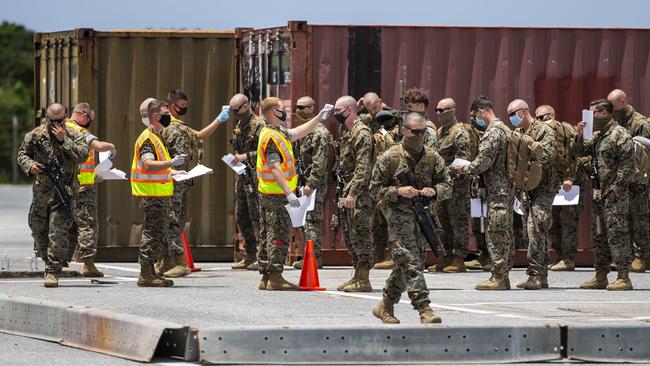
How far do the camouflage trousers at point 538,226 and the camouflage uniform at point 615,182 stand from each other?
1.86ft

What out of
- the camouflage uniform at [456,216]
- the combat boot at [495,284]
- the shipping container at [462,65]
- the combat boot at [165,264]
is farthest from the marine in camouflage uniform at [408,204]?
the shipping container at [462,65]

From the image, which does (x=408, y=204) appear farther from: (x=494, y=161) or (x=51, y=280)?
(x=51, y=280)

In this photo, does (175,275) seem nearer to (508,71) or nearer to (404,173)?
(508,71)

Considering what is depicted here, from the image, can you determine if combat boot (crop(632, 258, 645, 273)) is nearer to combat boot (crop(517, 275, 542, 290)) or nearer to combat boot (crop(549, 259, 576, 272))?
combat boot (crop(549, 259, 576, 272))

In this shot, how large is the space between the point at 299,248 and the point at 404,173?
8071mm

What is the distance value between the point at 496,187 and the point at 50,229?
4764mm

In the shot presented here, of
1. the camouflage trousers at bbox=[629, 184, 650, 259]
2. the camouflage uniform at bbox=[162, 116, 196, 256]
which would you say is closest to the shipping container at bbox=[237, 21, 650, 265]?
the camouflage trousers at bbox=[629, 184, 650, 259]

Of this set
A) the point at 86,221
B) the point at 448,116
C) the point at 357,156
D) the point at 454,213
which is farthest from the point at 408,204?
the point at 454,213

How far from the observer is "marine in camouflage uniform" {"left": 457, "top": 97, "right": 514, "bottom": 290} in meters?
17.4

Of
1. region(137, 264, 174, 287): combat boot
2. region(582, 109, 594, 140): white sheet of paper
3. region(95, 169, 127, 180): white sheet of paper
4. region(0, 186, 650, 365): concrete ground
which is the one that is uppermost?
region(582, 109, 594, 140): white sheet of paper

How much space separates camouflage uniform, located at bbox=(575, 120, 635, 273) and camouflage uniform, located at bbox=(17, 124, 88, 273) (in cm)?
554

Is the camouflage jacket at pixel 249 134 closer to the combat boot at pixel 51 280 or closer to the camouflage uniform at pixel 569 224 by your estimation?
the combat boot at pixel 51 280

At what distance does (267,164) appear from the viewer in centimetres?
1692

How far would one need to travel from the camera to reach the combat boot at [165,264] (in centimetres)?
1950
